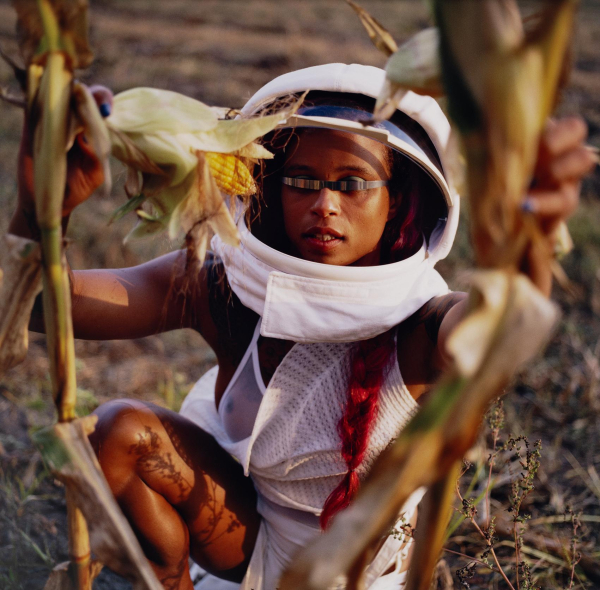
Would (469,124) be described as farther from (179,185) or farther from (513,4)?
(179,185)

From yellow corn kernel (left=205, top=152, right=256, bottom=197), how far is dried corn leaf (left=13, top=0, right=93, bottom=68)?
0.23 metres

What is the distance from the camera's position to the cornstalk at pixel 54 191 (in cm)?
58

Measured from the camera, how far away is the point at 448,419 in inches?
19.3

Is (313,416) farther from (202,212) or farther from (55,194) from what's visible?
(55,194)

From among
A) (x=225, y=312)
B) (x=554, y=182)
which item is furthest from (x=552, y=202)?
(x=225, y=312)

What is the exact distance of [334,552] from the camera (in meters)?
0.49

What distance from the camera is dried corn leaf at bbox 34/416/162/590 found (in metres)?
0.64

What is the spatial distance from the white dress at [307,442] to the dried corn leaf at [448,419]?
1.96 feet

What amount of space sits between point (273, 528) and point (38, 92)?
0.95 metres

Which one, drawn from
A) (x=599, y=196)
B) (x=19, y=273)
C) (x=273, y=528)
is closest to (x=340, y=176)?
(x=19, y=273)

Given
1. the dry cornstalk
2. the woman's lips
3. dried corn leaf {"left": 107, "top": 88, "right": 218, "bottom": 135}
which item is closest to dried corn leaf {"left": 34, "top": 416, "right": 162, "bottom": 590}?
the dry cornstalk

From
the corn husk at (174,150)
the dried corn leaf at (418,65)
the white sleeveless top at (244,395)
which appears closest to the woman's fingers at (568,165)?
the dried corn leaf at (418,65)

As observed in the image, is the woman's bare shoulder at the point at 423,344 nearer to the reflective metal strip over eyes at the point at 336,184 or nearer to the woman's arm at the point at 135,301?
the reflective metal strip over eyes at the point at 336,184

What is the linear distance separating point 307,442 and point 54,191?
70 centimetres
